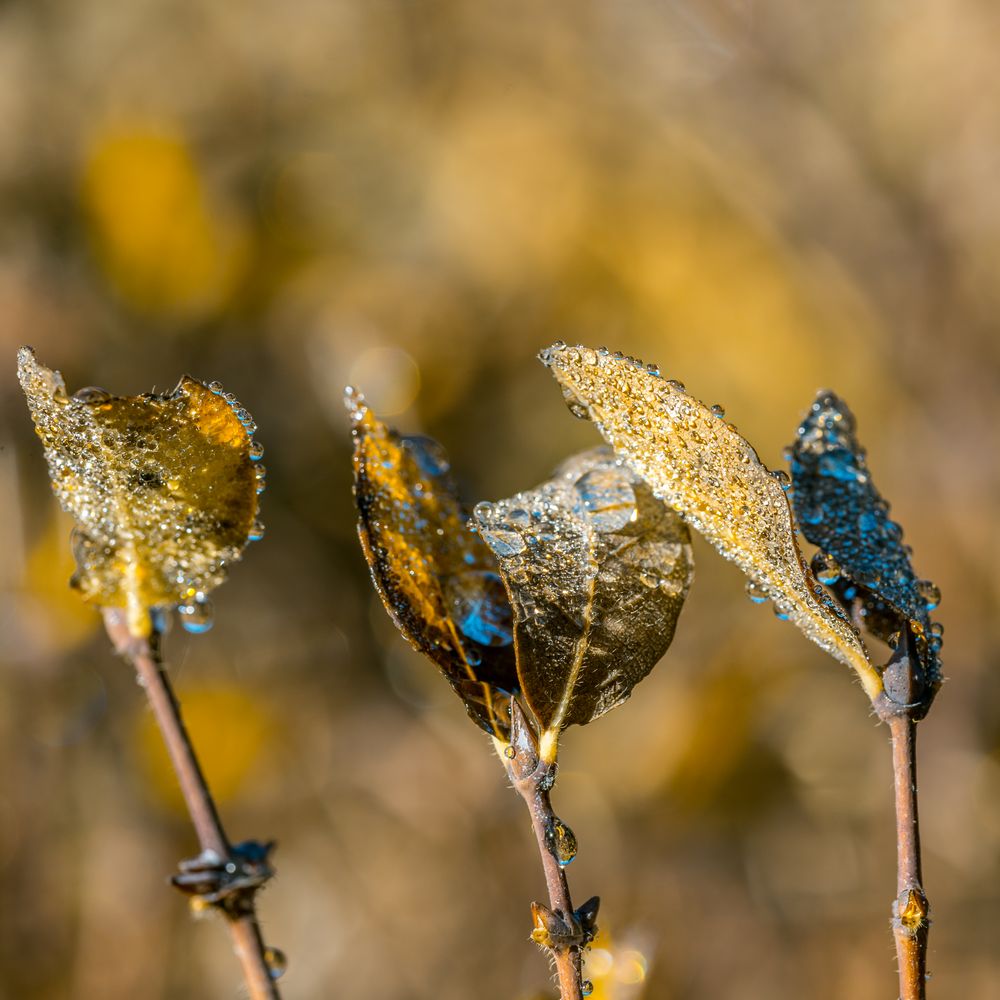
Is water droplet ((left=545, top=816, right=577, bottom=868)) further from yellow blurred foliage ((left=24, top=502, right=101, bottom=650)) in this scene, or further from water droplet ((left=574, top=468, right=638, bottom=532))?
yellow blurred foliage ((left=24, top=502, right=101, bottom=650))

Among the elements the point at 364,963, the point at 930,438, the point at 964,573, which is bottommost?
the point at 364,963

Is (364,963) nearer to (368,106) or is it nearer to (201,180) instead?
(201,180)

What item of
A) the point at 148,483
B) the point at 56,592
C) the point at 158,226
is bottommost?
the point at 148,483

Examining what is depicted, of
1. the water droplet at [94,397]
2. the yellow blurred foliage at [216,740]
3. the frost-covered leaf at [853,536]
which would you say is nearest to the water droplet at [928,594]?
the frost-covered leaf at [853,536]

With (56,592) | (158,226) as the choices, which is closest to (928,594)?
(56,592)

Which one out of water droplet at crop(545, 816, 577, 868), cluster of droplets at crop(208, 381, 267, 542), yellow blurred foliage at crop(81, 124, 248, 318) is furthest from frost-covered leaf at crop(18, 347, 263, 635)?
yellow blurred foliage at crop(81, 124, 248, 318)

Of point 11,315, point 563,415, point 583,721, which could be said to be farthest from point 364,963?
point 583,721

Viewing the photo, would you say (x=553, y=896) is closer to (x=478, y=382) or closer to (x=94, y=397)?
(x=94, y=397)
